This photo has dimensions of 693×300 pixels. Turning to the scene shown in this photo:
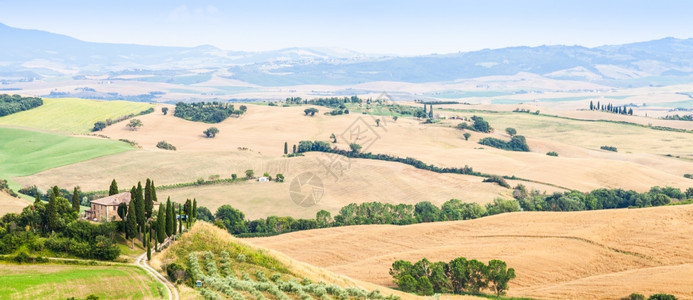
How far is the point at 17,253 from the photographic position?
2036 inches

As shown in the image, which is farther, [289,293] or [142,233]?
[142,233]

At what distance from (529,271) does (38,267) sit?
49.8 m

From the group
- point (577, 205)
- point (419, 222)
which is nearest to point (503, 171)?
point (577, 205)

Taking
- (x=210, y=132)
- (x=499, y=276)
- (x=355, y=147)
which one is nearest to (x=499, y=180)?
(x=355, y=147)

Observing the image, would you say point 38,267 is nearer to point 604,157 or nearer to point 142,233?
point 142,233

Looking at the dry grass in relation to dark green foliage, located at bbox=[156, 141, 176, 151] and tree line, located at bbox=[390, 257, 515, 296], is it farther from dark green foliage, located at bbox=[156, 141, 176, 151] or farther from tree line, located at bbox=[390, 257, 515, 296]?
dark green foliage, located at bbox=[156, 141, 176, 151]

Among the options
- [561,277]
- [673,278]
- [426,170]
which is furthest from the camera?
[426,170]

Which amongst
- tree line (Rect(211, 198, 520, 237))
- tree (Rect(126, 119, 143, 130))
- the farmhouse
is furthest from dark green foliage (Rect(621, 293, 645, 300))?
tree (Rect(126, 119, 143, 130))

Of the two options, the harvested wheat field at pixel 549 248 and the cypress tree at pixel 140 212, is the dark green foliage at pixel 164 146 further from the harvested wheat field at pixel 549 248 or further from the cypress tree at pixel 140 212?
the cypress tree at pixel 140 212

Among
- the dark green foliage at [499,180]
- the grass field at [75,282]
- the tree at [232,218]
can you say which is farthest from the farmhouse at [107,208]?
the dark green foliage at [499,180]

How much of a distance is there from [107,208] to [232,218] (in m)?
36.5

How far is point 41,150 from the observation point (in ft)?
511

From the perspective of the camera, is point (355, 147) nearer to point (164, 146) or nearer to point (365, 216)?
point (164, 146)

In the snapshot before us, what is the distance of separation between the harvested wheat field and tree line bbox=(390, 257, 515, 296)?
195 cm
